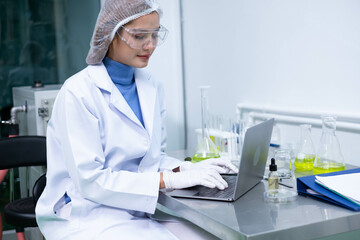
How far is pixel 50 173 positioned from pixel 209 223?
638mm

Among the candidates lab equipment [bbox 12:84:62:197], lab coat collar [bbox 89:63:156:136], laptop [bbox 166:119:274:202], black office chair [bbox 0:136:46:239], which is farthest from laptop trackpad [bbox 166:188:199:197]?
lab equipment [bbox 12:84:62:197]

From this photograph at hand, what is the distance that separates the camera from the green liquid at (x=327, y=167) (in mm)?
1483

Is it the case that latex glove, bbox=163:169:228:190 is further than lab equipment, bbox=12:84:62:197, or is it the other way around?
lab equipment, bbox=12:84:62:197

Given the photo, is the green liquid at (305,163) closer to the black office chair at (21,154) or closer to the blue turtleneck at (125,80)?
the blue turtleneck at (125,80)

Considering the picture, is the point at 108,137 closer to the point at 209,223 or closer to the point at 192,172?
the point at 192,172

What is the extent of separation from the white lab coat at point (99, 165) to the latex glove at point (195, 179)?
0.15 feet

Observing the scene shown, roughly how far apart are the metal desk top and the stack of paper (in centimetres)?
4

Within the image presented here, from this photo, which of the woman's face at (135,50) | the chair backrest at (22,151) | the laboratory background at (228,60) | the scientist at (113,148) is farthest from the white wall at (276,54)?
the chair backrest at (22,151)

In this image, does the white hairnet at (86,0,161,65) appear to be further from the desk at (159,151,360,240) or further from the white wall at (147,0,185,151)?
the white wall at (147,0,185,151)

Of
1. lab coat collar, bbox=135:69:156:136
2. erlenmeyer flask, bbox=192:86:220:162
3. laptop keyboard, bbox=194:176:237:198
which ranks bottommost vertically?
laptop keyboard, bbox=194:176:237:198

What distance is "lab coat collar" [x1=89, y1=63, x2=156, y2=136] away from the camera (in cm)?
148

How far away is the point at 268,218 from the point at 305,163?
0.54 metres

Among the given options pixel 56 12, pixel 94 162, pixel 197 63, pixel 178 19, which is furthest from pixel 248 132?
pixel 56 12

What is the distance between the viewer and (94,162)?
4.41 feet
